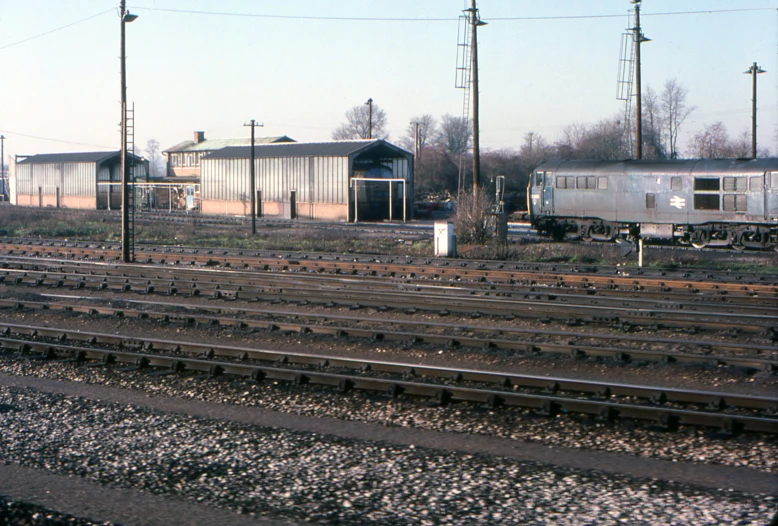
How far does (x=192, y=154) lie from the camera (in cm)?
8394

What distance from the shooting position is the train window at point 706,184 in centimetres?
2655

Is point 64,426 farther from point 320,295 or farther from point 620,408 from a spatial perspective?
point 320,295

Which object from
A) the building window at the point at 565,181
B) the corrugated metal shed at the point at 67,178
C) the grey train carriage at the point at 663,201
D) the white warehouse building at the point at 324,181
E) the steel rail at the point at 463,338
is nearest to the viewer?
the steel rail at the point at 463,338

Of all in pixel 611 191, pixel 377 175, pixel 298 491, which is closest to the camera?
pixel 298 491

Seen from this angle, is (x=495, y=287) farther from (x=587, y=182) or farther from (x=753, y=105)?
(x=753, y=105)

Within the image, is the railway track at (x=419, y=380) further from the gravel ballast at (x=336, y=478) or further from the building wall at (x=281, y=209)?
the building wall at (x=281, y=209)

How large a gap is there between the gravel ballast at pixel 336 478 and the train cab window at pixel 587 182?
2363 centimetres

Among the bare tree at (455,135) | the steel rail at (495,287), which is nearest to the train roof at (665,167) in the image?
the steel rail at (495,287)

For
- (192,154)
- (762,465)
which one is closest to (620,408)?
(762,465)

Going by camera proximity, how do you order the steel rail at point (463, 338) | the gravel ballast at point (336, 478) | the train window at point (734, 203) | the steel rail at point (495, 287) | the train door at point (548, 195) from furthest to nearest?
the train door at point (548, 195), the train window at point (734, 203), the steel rail at point (495, 287), the steel rail at point (463, 338), the gravel ballast at point (336, 478)

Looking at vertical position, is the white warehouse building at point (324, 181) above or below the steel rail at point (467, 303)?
above

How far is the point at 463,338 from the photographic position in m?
11.1

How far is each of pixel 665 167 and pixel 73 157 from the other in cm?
5575

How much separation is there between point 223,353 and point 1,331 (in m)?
4.41
